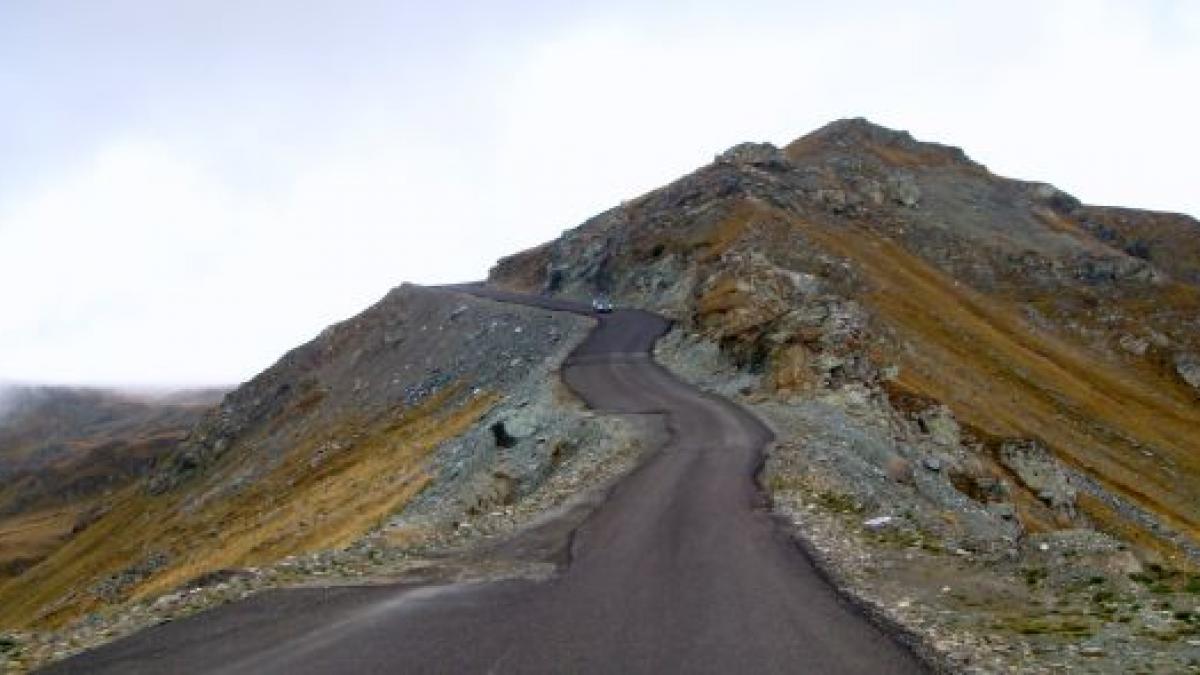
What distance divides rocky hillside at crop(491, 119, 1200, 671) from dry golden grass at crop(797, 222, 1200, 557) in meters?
0.28

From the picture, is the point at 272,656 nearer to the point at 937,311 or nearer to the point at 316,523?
the point at 316,523

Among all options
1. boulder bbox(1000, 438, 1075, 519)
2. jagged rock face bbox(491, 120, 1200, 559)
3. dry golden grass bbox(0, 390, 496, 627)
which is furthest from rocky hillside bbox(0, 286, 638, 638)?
boulder bbox(1000, 438, 1075, 519)

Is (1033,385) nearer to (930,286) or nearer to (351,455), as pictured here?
(930,286)

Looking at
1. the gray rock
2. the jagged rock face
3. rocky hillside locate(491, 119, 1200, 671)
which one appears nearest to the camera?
rocky hillside locate(491, 119, 1200, 671)

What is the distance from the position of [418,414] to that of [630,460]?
35964 mm

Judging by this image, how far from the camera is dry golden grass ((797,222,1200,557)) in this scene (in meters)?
55.4

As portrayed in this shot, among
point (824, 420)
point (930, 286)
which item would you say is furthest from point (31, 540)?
point (824, 420)

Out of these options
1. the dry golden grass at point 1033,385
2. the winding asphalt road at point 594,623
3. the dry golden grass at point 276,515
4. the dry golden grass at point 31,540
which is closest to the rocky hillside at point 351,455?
the dry golden grass at point 276,515

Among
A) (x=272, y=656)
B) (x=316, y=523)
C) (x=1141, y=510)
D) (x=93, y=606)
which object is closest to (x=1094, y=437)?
(x=1141, y=510)

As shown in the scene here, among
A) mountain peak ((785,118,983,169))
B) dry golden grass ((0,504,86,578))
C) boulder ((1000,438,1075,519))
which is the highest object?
mountain peak ((785,118,983,169))

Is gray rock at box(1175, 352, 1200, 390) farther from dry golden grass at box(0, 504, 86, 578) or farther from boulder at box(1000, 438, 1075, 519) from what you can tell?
dry golden grass at box(0, 504, 86, 578)

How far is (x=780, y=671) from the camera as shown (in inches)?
522

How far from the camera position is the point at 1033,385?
67500mm

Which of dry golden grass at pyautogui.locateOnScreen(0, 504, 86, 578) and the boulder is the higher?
the boulder
